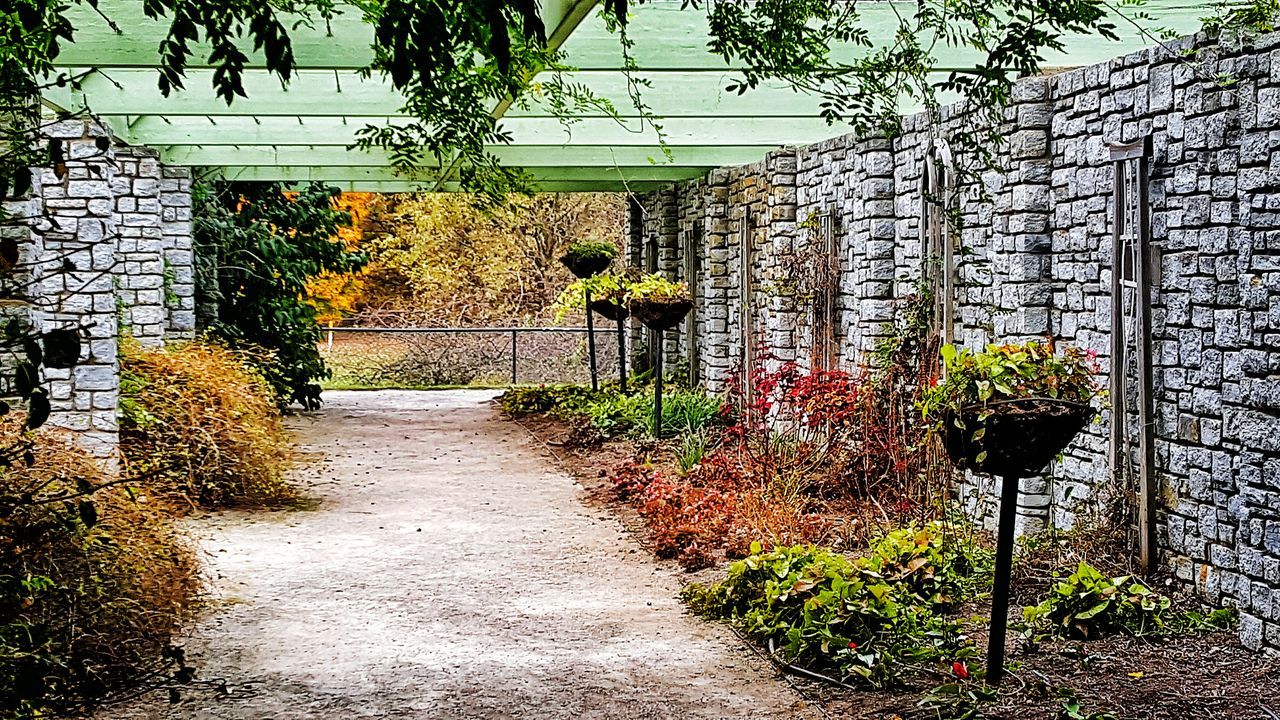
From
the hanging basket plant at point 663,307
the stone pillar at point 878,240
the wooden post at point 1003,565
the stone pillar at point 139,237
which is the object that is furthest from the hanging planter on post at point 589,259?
the wooden post at point 1003,565

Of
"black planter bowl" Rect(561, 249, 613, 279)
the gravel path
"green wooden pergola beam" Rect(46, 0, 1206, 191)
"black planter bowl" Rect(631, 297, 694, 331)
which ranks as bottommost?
the gravel path

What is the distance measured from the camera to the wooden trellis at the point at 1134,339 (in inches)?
226

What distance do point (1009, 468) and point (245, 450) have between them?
5.75m

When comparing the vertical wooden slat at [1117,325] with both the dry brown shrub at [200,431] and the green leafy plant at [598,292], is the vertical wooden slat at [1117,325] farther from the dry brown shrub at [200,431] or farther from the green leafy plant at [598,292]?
the green leafy plant at [598,292]

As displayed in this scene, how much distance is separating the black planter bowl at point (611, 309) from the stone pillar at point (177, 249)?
4228 mm

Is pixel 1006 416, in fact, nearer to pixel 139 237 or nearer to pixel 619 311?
pixel 139 237

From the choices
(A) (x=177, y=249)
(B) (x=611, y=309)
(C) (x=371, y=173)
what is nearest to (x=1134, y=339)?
(A) (x=177, y=249)

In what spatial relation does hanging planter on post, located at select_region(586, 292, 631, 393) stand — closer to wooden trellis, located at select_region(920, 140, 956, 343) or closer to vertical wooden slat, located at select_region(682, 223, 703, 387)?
vertical wooden slat, located at select_region(682, 223, 703, 387)

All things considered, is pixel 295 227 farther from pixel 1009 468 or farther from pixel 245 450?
pixel 1009 468

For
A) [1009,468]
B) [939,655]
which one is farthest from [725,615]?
[1009,468]

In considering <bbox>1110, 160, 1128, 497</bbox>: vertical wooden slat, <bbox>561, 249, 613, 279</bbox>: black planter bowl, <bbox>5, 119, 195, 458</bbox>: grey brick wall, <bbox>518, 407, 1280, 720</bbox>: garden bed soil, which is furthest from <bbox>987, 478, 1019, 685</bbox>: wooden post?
<bbox>561, 249, 613, 279</bbox>: black planter bowl

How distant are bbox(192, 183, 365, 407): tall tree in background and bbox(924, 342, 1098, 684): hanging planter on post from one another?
28.5 feet

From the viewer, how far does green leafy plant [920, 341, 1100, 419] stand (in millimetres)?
4617

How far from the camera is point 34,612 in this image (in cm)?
460
